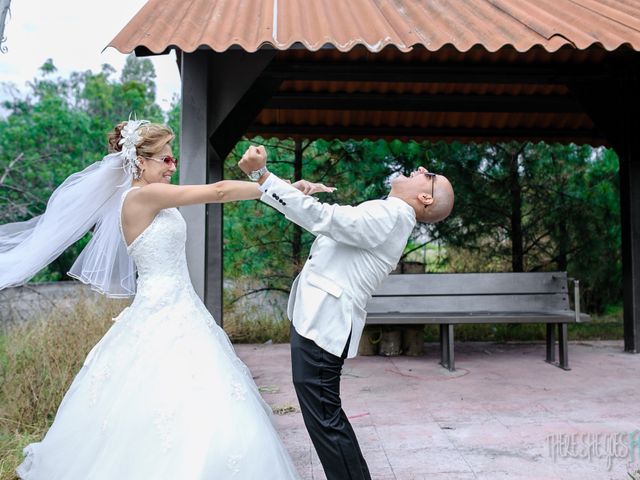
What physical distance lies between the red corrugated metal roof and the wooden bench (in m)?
3.09

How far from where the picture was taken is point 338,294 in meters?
2.55

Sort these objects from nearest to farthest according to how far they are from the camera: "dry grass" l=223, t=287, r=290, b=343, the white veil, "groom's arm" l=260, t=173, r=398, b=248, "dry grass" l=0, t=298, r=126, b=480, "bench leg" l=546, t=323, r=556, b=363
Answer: "groom's arm" l=260, t=173, r=398, b=248
the white veil
"dry grass" l=0, t=298, r=126, b=480
"bench leg" l=546, t=323, r=556, b=363
"dry grass" l=223, t=287, r=290, b=343

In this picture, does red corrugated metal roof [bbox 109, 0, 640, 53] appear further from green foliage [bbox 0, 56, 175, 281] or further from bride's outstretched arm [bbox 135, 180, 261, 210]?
green foliage [bbox 0, 56, 175, 281]

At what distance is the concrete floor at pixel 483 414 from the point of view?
12.0 ft

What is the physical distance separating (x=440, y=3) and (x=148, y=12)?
2505 mm

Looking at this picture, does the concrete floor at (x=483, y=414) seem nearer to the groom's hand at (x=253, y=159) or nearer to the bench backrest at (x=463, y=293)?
the bench backrest at (x=463, y=293)

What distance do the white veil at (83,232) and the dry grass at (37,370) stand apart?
4.05 ft

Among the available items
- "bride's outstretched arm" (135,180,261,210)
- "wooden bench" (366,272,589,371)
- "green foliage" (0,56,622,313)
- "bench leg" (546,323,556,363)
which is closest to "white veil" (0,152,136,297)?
"bride's outstretched arm" (135,180,261,210)

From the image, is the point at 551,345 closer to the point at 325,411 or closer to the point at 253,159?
the point at 325,411

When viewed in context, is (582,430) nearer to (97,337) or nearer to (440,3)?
(440,3)

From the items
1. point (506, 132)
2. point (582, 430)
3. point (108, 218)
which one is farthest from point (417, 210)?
point (506, 132)

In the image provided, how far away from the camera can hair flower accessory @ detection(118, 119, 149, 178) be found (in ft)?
10.3

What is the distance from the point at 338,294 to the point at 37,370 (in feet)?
11.1

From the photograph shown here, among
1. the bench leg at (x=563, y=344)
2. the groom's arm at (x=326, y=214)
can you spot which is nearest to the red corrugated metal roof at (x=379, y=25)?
the groom's arm at (x=326, y=214)
